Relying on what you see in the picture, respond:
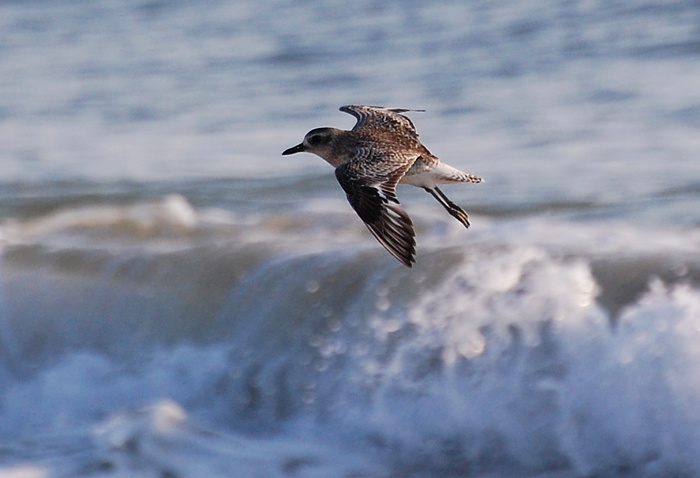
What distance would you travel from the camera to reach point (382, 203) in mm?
4387

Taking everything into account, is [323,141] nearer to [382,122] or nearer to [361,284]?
[382,122]

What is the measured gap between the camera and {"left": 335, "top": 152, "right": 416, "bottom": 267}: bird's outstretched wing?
4.18m

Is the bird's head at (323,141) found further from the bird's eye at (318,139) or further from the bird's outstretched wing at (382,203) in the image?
the bird's outstretched wing at (382,203)

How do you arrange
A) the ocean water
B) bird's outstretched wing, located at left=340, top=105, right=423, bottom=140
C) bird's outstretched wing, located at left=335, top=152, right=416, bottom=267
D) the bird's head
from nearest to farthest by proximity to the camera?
bird's outstretched wing, located at left=335, top=152, right=416, bottom=267
the ocean water
the bird's head
bird's outstretched wing, located at left=340, top=105, right=423, bottom=140

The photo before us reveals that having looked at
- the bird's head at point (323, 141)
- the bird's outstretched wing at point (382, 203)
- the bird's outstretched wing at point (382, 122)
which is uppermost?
the bird's outstretched wing at point (382, 122)

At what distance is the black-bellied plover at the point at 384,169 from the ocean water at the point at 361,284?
0.75 meters

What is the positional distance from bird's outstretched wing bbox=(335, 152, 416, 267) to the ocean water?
1297 mm

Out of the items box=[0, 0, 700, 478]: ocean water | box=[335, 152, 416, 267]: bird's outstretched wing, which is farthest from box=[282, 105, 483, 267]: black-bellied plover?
box=[0, 0, 700, 478]: ocean water

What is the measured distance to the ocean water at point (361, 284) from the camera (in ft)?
18.0

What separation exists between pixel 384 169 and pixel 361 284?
1617 millimetres

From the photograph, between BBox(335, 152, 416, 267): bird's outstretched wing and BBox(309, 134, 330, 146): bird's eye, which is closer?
BBox(335, 152, 416, 267): bird's outstretched wing

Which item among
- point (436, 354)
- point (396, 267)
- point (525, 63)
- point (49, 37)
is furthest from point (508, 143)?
point (49, 37)

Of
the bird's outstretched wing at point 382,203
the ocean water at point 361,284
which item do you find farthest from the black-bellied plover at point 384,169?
the ocean water at point 361,284

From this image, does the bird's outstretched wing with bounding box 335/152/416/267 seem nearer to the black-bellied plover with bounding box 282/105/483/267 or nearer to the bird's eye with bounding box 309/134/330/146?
the black-bellied plover with bounding box 282/105/483/267
